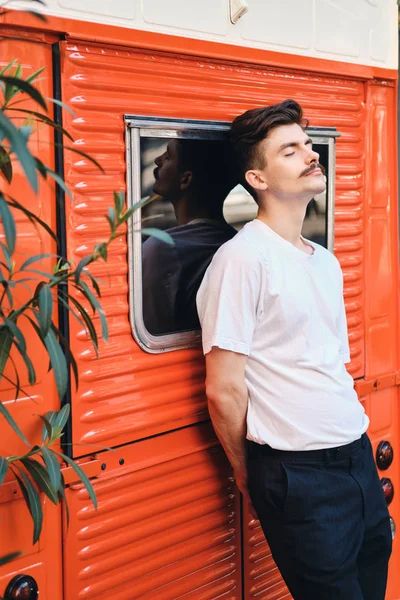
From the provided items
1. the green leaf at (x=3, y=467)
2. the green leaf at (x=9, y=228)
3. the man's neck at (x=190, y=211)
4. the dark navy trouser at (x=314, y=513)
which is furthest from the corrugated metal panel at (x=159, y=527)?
the green leaf at (x=9, y=228)

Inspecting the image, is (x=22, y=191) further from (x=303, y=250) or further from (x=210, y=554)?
(x=210, y=554)

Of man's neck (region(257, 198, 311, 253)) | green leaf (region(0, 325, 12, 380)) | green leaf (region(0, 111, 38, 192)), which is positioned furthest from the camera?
man's neck (region(257, 198, 311, 253))

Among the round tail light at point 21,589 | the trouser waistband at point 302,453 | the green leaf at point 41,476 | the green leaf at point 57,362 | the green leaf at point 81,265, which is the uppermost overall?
the green leaf at point 81,265

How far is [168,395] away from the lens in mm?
2379

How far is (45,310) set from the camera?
1.50 metres

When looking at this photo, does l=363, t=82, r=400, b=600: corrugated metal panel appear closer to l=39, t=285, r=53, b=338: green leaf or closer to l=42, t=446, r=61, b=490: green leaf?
l=42, t=446, r=61, b=490: green leaf

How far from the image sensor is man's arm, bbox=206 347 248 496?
2.34 metres

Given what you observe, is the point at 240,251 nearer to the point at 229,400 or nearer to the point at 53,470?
the point at 229,400

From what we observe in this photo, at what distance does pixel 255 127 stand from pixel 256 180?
0.17 meters

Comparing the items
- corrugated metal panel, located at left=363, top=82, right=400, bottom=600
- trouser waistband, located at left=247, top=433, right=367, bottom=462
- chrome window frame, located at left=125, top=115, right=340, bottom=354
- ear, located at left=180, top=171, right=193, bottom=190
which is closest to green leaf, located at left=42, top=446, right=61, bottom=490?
chrome window frame, located at left=125, top=115, right=340, bottom=354

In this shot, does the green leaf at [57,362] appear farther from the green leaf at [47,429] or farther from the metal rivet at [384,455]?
the metal rivet at [384,455]

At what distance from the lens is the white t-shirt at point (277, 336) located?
2.33 meters

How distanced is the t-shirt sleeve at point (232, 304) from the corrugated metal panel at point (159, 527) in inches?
13.2

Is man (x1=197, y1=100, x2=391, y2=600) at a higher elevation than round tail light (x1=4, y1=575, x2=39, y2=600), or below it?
higher
